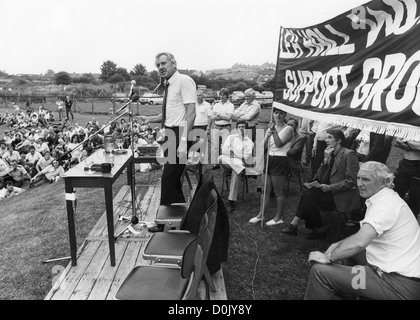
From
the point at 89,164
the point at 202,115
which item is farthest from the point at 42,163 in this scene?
the point at 89,164

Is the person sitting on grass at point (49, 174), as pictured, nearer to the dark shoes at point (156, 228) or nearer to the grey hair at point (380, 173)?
the dark shoes at point (156, 228)

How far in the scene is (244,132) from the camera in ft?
19.4

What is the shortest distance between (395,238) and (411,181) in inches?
90.7

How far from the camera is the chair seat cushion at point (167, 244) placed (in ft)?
9.30

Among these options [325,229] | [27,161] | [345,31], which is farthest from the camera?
[27,161]

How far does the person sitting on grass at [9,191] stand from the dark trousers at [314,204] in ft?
29.4

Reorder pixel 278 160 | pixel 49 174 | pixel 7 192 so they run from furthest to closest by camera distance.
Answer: pixel 49 174 < pixel 7 192 < pixel 278 160

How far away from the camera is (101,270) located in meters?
3.36

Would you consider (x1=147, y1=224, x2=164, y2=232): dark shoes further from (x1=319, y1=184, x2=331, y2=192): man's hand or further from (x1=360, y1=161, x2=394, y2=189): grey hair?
(x1=360, y1=161, x2=394, y2=189): grey hair

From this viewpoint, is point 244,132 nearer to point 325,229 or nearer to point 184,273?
point 325,229

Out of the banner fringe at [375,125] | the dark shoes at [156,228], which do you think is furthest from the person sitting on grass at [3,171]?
the banner fringe at [375,125]

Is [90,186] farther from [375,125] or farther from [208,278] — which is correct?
[375,125]
